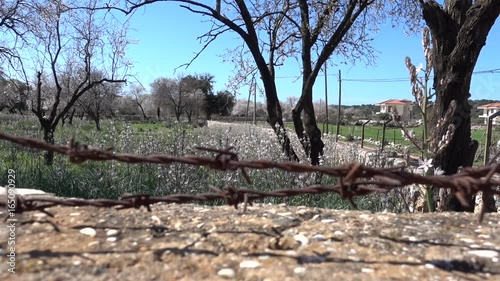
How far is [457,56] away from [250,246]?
4073 mm

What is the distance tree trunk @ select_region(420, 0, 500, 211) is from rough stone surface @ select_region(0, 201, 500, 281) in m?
A: 3.10

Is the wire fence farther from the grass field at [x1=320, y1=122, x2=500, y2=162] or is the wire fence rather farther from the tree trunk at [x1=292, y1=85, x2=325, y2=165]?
the tree trunk at [x1=292, y1=85, x2=325, y2=165]

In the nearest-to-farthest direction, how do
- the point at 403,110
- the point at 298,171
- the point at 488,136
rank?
1. the point at 298,171
2. the point at 488,136
3. the point at 403,110

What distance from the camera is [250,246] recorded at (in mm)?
1446

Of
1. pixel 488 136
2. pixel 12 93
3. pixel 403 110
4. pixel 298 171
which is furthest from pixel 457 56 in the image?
pixel 12 93

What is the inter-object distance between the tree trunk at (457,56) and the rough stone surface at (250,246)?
3.10 meters

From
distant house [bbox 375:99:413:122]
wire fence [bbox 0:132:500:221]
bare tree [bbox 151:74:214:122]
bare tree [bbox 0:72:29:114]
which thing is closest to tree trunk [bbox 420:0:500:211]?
distant house [bbox 375:99:413:122]

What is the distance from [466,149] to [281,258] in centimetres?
412

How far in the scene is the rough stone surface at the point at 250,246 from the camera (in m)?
1.26

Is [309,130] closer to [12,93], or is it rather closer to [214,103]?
[12,93]

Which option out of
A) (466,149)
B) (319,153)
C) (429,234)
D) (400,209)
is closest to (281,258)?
(429,234)

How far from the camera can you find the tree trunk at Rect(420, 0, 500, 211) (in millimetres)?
4621

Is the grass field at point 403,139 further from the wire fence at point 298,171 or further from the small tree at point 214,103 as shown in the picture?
the small tree at point 214,103

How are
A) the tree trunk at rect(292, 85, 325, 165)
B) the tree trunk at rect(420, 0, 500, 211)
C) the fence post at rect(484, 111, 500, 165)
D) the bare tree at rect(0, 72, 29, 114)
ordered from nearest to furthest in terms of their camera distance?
1. the tree trunk at rect(420, 0, 500, 211)
2. the fence post at rect(484, 111, 500, 165)
3. the tree trunk at rect(292, 85, 325, 165)
4. the bare tree at rect(0, 72, 29, 114)
